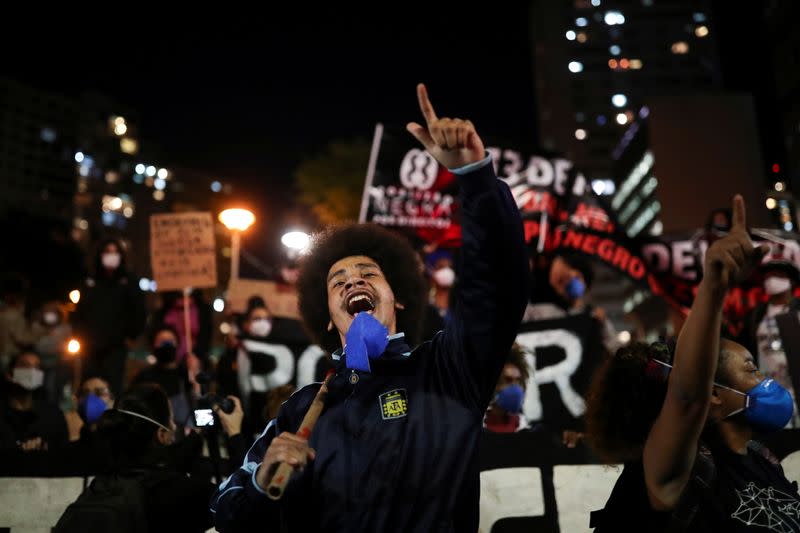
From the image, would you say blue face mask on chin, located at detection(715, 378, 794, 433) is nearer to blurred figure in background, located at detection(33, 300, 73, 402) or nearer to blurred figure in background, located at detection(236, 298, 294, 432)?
blurred figure in background, located at detection(236, 298, 294, 432)

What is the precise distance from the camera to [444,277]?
830 centimetres

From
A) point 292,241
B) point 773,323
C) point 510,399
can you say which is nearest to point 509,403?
point 510,399

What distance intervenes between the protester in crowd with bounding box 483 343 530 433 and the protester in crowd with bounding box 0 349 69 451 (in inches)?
131

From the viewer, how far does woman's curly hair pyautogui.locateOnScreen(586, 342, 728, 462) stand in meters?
2.82

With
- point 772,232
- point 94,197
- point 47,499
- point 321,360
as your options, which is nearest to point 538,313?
point 321,360

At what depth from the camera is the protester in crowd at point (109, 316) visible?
796cm

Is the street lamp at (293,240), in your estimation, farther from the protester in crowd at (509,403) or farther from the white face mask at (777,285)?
the white face mask at (777,285)

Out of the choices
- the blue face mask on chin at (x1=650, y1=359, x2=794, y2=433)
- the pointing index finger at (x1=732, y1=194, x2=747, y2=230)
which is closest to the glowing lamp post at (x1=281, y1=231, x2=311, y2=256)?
the blue face mask on chin at (x1=650, y1=359, x2=794, y2=433)

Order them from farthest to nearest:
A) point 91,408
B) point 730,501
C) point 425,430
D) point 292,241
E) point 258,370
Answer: point 292,241 → point 258,370 → point 91,408 → point 730,501 → point 425,430

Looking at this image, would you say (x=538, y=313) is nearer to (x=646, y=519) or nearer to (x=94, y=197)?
(x=646, y=519)

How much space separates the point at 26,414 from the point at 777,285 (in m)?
6.93

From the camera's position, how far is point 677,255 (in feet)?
29.2

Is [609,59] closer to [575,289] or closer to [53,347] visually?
[53,347]

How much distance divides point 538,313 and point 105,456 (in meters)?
4.63
